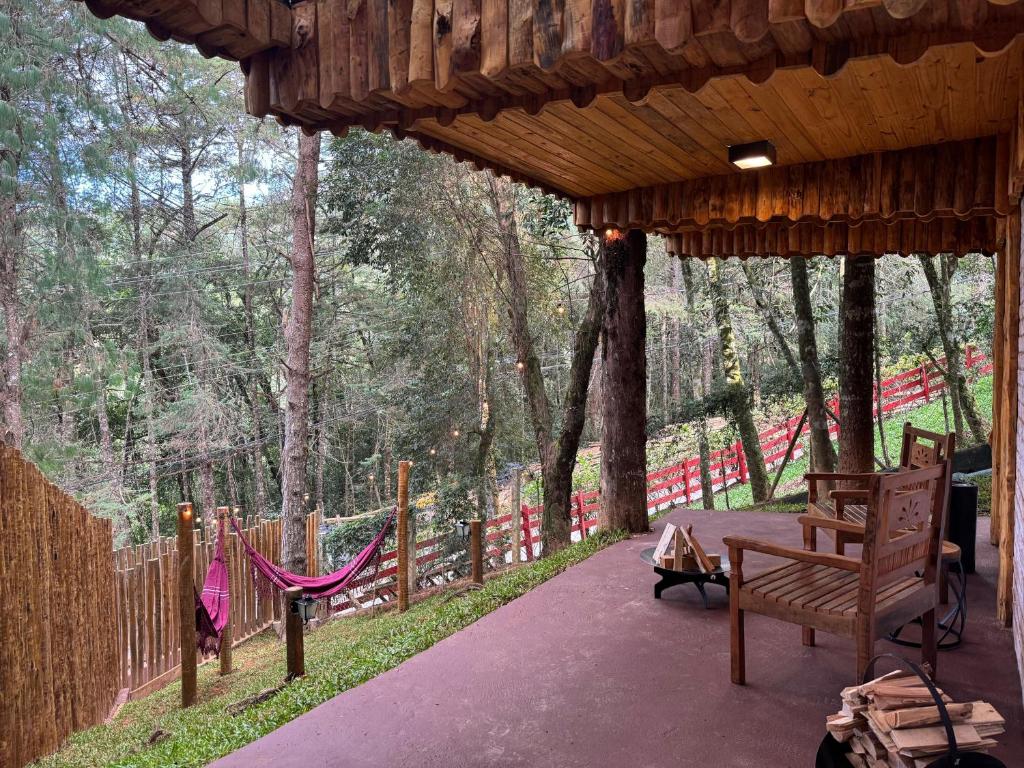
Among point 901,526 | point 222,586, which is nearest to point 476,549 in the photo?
point 222,586

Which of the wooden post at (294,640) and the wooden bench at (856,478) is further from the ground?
the wooden bench at (856,478)

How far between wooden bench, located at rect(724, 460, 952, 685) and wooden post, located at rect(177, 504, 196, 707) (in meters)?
4.11

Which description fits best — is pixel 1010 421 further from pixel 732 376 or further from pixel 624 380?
pixel 732 376

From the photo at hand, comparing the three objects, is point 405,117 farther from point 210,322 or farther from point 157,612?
point 210,322

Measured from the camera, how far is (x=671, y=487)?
468 inches

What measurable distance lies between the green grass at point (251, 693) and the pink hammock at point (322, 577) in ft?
1.74

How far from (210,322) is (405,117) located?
11249 millimetres

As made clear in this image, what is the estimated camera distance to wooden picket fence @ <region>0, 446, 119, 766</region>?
3211 mm

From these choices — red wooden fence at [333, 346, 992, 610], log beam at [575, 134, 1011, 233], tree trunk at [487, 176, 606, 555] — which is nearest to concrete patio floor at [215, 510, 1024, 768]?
log beam at [575, 134, 1011, 233]

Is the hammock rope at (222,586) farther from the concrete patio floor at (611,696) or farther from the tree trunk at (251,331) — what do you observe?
the tree trunk at (251,331)

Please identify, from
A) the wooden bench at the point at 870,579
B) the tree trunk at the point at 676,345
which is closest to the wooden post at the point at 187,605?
the wooden bench at the point at 870,579

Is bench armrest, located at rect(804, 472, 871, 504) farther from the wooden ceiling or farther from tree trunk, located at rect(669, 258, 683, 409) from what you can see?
tree trunk, located at rect(669, 258, 683, 409)

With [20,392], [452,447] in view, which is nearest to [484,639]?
[452,447]

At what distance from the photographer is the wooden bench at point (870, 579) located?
7.23 feet
